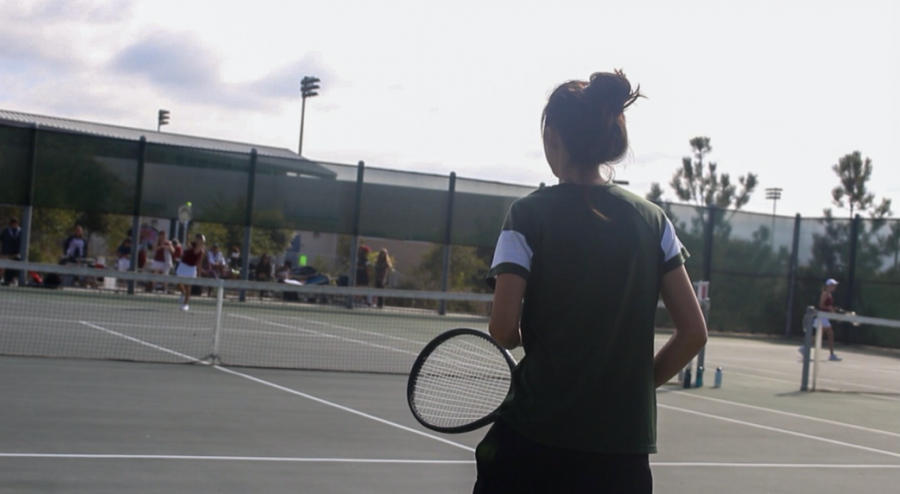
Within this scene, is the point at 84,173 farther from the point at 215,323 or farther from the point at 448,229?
the point at 215,323

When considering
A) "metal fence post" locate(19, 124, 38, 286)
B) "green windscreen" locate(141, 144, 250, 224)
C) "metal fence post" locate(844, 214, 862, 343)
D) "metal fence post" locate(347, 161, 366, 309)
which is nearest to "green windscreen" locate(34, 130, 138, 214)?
"metal fence post" locate(19, 124, 38, 286)

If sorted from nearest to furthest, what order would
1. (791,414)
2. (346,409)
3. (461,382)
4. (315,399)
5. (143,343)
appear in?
(461,382), (346,409), (315,399), (791,414), (143,343)

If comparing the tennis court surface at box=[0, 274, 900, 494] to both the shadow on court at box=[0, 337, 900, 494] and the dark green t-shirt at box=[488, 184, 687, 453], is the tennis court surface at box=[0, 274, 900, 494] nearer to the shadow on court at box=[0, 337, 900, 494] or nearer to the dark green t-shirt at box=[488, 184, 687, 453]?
the shadow on court at box=[0, 337, 900, 494]

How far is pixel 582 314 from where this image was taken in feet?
7.92

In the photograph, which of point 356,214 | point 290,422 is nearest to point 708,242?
point 356,214

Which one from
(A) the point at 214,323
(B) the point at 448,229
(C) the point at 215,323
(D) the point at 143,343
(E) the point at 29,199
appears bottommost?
(D) the point at 143,343

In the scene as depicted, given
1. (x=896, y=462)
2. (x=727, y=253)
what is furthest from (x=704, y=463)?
(x=727, y=253)

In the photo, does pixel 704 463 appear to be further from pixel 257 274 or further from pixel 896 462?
pixel 257 274

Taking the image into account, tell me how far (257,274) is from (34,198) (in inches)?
219

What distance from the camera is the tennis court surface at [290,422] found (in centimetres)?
604

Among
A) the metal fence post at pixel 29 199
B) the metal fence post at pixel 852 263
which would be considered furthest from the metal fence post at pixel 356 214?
the metal fence post at pixel 852 263

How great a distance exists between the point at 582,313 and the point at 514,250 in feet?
0.74

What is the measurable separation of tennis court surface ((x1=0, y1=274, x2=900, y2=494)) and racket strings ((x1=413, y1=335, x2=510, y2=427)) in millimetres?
2757

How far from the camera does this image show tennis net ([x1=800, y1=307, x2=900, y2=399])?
13.4m
